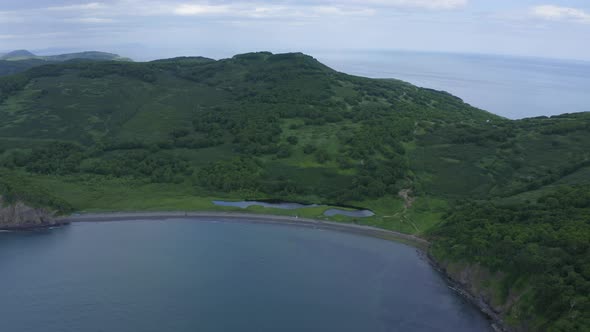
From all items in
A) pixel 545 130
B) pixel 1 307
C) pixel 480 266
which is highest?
pixel 545 130

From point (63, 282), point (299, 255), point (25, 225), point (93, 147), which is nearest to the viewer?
point (63, 282)

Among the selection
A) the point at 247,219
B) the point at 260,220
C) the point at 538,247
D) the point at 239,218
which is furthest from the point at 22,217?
the point at 538,247

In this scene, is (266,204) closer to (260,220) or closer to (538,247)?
(260,220)

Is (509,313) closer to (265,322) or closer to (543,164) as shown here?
(265,322)

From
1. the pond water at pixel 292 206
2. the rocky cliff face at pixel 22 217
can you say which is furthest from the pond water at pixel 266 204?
the rocky cliff face at pixel 22 217

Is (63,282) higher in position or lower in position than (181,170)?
lower

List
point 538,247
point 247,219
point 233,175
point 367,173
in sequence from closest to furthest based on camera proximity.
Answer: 1. point 538,247
2. point 247,219
3. point 367,173
4. point 233,175

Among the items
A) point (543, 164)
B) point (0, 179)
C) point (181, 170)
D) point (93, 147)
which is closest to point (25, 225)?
point (0, 179)

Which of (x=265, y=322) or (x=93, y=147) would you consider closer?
(x=265, y=322)
